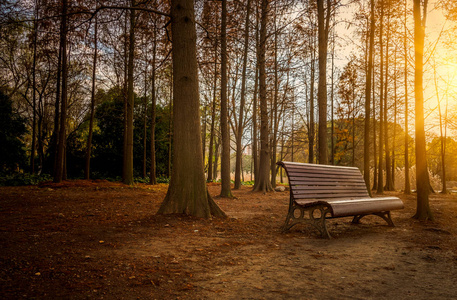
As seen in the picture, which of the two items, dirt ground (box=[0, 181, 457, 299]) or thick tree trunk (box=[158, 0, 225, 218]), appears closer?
dirt ground (box=[0, 181, 457, 299])

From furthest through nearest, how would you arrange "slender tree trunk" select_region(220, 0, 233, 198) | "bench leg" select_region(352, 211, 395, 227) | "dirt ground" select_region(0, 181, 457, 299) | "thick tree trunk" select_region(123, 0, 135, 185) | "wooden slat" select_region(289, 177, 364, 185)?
"thick tree trunk" select_region(123, 0, 135, 185), "slender tree trunk" select_region(220, 0, 233, 198), "bench leg" select_region(352, 211, 395, 227), "wooden slat" select_region(289, 177, 364, 185), "dirt ground" select_region(0, 181, 457, 299)

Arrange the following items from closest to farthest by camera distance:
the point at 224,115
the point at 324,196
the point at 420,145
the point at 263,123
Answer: the point at 324,196
the point at 420,145
the point at 224,115
the point at 263,123

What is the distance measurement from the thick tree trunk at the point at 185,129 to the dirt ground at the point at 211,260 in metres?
0.37

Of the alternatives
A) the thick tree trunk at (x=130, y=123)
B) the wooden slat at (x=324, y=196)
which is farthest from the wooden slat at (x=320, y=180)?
the thick tree trunk at (x=130, y=123)

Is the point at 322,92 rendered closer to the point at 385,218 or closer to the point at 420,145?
the point at 420,145

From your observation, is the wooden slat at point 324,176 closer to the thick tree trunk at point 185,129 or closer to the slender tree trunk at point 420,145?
the slender tree trunk at point 420,145

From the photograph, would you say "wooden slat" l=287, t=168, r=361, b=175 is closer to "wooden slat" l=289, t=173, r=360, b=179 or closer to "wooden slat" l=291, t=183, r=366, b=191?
"wooden slat" l=289, t=173, r=360, b=179

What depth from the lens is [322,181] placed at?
5457mm

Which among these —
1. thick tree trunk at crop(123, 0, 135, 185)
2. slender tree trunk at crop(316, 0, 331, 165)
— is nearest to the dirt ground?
slender tree trunk at crop(316, 0, 331, 165)

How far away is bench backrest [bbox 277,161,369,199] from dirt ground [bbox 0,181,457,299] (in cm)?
73

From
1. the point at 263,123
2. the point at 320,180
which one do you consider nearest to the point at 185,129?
the point at 320,180

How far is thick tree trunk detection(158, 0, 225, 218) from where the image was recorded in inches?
216

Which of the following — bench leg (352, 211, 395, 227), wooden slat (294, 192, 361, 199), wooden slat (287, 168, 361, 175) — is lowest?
bench leg (352, 211, 395, 227)

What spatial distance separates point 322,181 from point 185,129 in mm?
2893
